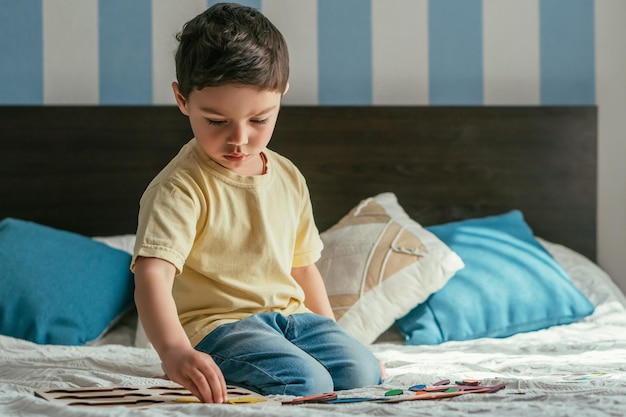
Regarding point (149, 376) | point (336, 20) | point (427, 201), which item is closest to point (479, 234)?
point (427, 201)

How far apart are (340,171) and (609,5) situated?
103 centimetres

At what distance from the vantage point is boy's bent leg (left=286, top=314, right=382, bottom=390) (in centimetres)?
142

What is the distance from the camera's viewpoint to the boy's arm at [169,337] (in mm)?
1130

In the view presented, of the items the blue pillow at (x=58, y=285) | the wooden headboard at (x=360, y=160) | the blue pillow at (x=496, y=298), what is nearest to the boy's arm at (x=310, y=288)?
the blue pillow at (x=496, y=298)

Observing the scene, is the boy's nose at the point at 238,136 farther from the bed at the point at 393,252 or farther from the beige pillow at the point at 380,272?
the beige pillow at the point at 380,272

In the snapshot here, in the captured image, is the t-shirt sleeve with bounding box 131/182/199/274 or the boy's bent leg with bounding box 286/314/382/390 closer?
the t-shirt sleeve with bounding box 131/182/199/274

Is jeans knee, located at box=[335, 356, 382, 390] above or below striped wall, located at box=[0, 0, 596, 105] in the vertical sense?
below

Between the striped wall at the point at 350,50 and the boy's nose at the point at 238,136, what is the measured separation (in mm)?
1434

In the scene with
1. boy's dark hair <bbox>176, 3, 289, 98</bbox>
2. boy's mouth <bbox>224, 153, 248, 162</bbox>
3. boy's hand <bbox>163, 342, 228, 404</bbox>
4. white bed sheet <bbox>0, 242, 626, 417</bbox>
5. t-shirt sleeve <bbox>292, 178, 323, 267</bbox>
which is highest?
boy's dark hair <bbox>176, 3, 289, 98</bbox>

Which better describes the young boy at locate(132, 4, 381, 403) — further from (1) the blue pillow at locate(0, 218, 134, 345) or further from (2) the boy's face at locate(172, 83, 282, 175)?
(1) the blue pillow at locate(0, 218, 134, 345)

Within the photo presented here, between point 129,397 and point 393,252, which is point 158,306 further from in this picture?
point 393,252

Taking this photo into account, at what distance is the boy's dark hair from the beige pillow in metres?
0.81

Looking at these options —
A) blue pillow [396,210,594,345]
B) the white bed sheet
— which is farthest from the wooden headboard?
blue pillow [396,210,594,345]

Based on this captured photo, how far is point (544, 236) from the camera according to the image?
8.98 ft
